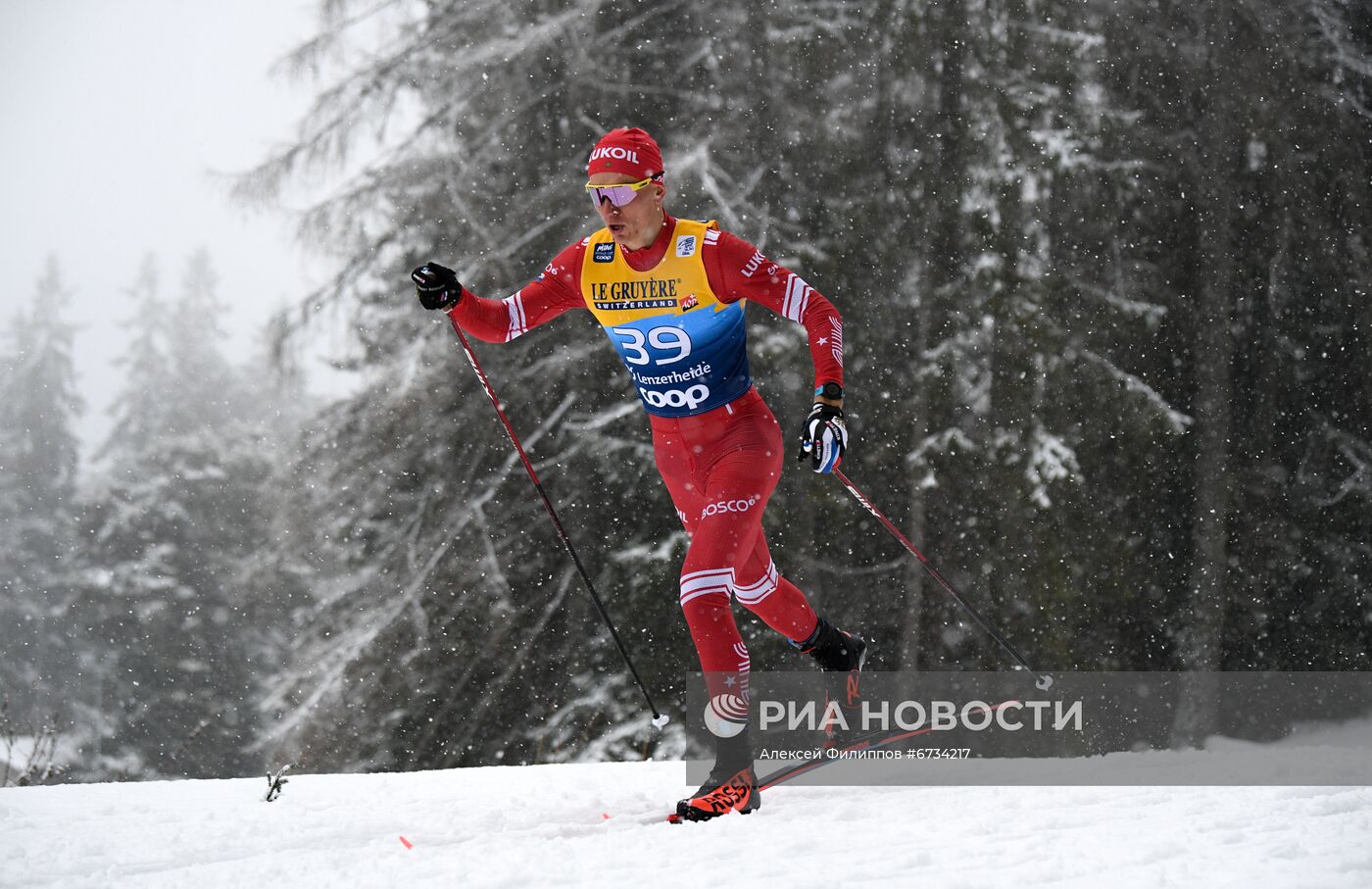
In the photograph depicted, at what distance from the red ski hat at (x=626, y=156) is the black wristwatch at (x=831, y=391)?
93 centimetres

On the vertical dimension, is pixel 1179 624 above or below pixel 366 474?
below

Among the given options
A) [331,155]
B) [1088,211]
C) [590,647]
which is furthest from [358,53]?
[1088,211]

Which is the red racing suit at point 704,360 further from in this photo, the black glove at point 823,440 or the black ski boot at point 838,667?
the black ski boot at point 838,667

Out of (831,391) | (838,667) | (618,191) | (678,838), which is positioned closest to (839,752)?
(838,667)

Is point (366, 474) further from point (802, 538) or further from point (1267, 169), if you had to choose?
point (1267, 169)

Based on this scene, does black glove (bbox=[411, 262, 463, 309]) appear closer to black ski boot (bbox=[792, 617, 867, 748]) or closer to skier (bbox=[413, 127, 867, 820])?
skier (bbox=[413, 127, 867, 820])

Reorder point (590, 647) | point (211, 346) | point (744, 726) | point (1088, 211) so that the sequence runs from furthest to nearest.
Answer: point (211, 346) → point (1088, 211) → point (590, 647) → point (744, 726)

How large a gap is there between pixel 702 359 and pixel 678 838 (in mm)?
1615

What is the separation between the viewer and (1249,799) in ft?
10.0

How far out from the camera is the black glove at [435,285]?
376cm

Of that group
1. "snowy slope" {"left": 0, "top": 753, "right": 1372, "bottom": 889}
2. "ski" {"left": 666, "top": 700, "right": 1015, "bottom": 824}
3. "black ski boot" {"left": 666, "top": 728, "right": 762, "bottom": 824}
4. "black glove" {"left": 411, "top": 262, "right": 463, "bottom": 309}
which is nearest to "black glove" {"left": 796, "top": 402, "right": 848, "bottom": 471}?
"black ski boot" {"left": 666, "top": 728, "right": 762, "bottom": 824}

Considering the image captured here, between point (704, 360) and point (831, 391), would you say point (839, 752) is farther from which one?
point (704, 360)

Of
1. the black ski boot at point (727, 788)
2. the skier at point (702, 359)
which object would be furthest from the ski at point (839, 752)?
the skier at point (702, 359)

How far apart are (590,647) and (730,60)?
5.05m
